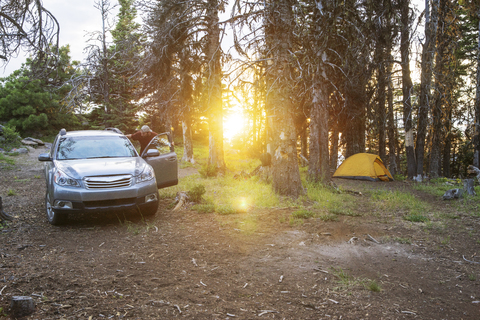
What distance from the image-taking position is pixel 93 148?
23.7 feet

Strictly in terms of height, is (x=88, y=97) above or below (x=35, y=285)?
above

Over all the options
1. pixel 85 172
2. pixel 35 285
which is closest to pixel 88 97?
pixel 85 172

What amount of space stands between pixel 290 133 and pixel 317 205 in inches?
85.5

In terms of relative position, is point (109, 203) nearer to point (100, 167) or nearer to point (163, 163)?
point (100, 167)

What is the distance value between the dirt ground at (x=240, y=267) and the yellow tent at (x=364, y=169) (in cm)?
905

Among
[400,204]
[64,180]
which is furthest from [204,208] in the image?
[400,204]

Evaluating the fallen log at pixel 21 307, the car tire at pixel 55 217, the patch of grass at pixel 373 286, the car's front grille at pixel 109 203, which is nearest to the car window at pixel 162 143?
the car's front grille at pixel 109 203

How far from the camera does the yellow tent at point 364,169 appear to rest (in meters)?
16.0

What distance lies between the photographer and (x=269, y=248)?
16.7 ft

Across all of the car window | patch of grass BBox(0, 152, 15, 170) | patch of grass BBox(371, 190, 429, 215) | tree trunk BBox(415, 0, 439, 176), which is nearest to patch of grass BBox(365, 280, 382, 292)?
patch of grass BBox(371, 190, 429, 215)

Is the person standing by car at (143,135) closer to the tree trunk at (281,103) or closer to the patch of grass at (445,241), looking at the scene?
the tree trunk at (281,103)

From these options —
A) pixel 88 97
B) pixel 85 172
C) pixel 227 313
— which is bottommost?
pixel 227 313

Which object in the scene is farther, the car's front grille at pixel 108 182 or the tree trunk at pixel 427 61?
the tree trunk at pixel 427 61

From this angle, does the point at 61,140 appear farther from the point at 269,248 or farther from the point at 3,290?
the point at 269,248
